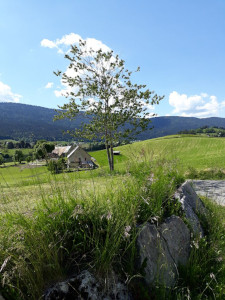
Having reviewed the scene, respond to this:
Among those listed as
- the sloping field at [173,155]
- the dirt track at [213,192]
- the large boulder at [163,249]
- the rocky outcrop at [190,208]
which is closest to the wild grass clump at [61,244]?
the large boulder at [163,249]

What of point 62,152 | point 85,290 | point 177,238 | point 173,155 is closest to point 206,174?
point 173,155

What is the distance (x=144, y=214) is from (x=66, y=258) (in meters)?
1.67

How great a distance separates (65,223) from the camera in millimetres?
3205

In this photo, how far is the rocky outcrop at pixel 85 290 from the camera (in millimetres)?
2604

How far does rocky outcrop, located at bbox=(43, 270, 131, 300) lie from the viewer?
2.60m

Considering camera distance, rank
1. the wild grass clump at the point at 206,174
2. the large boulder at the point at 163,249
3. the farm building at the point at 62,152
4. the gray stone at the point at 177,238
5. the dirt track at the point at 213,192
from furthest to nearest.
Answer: the wild grass clump at the point at 206,174 < the dirt track at the point at 213,192 < the farm building at the point at 62,152 < the gray stone at the point at 177,238 < the large boulder at the point at 163,249

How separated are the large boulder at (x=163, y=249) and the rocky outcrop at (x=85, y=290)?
0.56 m

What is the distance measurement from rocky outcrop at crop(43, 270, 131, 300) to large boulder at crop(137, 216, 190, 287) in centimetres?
56

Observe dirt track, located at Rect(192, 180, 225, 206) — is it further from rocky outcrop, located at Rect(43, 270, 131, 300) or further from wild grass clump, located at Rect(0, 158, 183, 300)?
rocky outcrop, located at Rect(43, 270, 131, 300)

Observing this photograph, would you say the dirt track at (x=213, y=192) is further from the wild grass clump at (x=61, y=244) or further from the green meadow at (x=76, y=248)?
the wild grass clump at (x=61, y=244)

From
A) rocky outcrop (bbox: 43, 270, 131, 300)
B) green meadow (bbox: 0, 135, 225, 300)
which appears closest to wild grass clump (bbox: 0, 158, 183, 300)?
green meadow (bbox: 0, 135, 225, 300)

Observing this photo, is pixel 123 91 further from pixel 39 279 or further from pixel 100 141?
pixel 39 279

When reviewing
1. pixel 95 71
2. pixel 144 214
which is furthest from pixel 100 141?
pixel 144 214

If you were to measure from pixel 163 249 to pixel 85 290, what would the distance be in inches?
62.1
